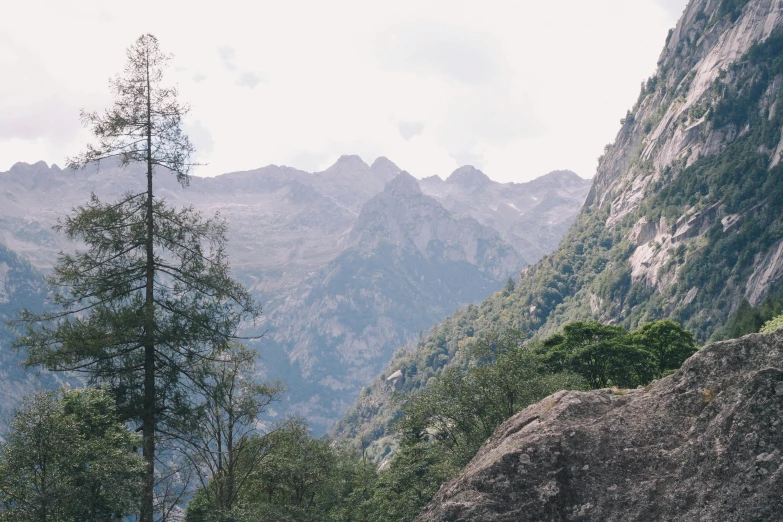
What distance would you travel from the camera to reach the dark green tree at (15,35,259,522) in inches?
941

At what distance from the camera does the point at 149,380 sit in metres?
24.8

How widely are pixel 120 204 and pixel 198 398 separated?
9.07m

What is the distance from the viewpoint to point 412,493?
129ft

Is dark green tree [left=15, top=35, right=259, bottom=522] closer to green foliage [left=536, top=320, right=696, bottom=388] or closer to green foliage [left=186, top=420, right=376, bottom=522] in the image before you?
green foliage [left=186, top=420, right=376, bottom=522]

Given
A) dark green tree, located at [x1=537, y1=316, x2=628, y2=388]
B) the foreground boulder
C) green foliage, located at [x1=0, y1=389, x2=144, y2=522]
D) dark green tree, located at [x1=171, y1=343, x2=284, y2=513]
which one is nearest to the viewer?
the foreground boulder

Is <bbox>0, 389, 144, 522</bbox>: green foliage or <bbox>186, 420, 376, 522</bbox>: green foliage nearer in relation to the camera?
<bbox>0, 389, 144, 522</bbox>: green foliage

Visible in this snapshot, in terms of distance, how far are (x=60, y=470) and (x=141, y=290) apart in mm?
8174

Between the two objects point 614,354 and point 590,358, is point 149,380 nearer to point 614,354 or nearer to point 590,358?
point 590,358

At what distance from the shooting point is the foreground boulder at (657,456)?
14.9 metres

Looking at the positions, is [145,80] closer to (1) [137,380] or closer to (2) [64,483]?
(1) [137,380]

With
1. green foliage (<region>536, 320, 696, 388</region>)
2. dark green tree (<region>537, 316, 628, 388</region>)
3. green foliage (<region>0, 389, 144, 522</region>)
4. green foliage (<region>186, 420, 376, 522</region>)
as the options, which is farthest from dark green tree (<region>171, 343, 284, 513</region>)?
green foliage (<region>536, 320, 696, 388</region>)

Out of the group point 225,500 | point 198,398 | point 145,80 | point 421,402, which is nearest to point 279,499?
point 225,500

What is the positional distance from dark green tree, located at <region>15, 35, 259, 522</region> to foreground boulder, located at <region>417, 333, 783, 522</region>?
41.1 feet

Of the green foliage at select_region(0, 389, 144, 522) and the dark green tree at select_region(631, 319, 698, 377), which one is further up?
the green foliage at select_region(0, 389, 144, 522)
